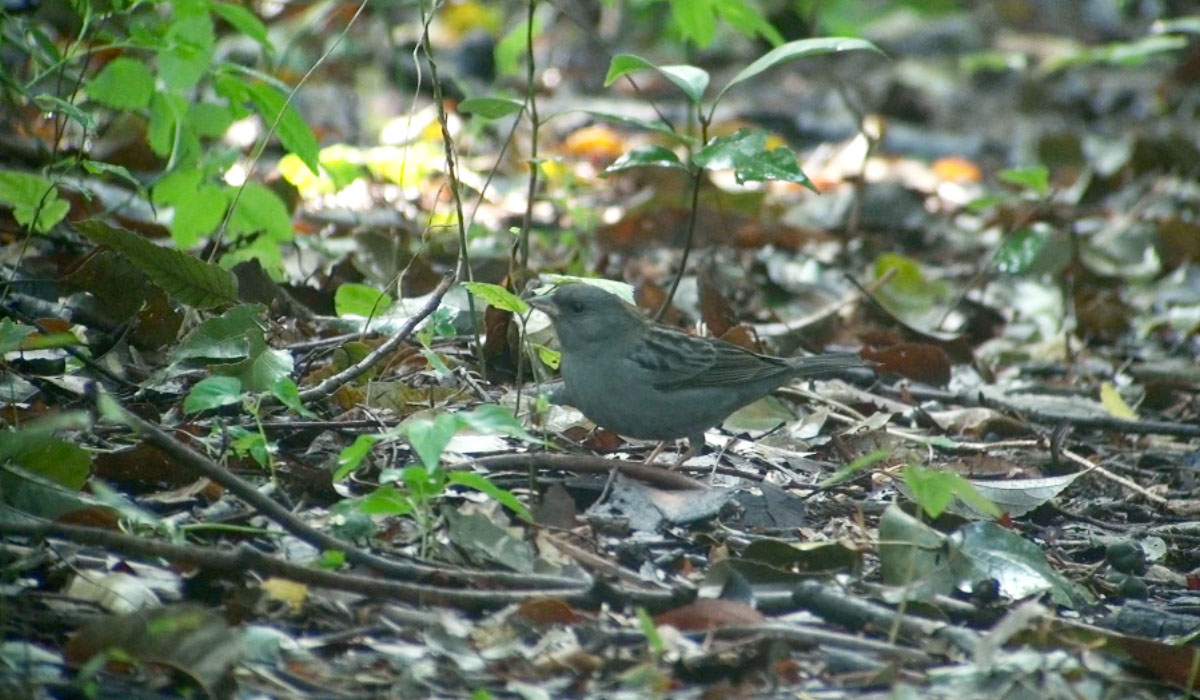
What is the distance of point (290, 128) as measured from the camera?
16.5ft

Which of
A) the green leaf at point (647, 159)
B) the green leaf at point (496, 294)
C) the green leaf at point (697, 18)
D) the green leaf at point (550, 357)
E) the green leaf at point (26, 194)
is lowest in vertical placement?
the green leaf at point (496, 294)

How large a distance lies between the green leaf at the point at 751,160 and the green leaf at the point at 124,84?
2.14 metres

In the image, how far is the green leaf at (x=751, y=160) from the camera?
4863 mm

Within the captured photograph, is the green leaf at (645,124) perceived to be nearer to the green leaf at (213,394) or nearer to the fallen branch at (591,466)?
the fallen branch at (591,466)

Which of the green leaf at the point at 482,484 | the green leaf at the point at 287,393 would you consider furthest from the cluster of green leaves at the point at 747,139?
the green leaf at the point at 482,484

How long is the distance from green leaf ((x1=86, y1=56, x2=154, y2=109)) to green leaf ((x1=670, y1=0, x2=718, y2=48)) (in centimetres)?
224

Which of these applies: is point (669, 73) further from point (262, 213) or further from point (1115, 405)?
point (1115, 405)

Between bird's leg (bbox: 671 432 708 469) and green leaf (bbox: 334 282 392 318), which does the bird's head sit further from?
green leaf (bbox: 334 282 392 318)

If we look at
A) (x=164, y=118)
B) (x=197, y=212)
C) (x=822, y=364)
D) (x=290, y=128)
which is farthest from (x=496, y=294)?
(x=164, y=118)

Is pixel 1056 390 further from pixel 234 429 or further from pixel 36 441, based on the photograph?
pixel 36 441

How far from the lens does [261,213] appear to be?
5.62 metres

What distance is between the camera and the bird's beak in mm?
5059

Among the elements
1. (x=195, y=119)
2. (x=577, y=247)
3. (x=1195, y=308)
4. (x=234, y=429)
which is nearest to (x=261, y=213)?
(x=195, y=119)

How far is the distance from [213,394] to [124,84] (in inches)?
79.5
